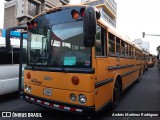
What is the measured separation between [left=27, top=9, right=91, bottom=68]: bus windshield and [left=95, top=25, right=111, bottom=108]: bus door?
0.37 metres

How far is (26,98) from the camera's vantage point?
15.9 ft

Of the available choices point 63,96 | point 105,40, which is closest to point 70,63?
point 63,96

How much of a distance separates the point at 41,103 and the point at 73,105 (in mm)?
936

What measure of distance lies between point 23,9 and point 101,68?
4904 cm

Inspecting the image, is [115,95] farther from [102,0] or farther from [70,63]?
[102,0]

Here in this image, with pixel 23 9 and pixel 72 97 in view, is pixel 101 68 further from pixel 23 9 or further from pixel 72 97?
pixel 23 9

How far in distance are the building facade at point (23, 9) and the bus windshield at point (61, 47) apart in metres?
45.4

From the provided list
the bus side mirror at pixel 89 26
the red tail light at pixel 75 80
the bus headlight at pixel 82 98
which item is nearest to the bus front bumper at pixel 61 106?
the bus headlight at pixel 82 98

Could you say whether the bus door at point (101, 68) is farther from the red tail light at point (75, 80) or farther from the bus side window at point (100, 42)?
the red tail light at point (75, 80)

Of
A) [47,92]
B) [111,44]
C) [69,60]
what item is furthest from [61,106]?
[111,44]

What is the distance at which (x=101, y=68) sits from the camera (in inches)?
167

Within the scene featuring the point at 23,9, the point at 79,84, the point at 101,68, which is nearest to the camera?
the point at 79,84

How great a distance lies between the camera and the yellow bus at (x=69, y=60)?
3770 millimetres

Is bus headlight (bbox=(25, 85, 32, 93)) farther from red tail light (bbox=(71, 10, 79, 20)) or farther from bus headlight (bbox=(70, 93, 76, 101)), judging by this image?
red tail light (bbox=(71, 10, 79, 20))
